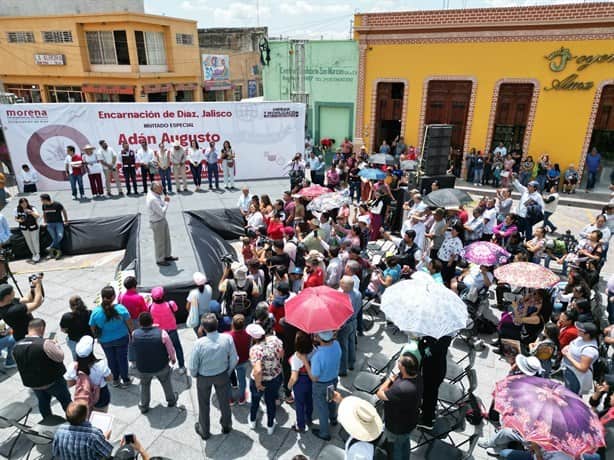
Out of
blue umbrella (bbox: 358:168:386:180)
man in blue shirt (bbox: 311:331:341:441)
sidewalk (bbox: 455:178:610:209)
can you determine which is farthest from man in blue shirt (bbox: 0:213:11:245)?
sidewalk (bbox: 455:178:610:209)

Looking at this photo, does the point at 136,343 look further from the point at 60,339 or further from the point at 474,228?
the point at 474,228

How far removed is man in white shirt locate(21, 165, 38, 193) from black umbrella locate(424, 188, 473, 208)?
11.7 m

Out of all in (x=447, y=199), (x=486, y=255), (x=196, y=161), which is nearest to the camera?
(x=486, y=255)

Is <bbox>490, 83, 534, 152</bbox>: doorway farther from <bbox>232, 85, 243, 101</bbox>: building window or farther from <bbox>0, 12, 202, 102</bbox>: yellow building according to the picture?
<bbox>232, 85, 243, 101</bbox>: building window

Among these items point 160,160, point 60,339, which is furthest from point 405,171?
point 60,339

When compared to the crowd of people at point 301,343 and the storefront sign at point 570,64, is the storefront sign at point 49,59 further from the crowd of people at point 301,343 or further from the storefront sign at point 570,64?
the storefront sign at point 570,64

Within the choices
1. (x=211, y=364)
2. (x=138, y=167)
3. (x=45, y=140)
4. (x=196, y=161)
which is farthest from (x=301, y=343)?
(x=45, y=140)

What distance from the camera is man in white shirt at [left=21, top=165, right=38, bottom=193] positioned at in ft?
41.3

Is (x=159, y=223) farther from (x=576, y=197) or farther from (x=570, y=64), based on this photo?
(x=570, y=64)

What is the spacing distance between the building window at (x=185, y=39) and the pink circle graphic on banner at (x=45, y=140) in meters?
23.1

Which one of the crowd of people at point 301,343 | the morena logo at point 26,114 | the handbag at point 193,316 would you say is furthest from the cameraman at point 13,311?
the morena logo at point 26,114

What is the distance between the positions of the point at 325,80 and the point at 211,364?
19.4 metres

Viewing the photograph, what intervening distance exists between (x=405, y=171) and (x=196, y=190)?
8066 millimetres

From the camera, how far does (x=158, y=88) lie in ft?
104
